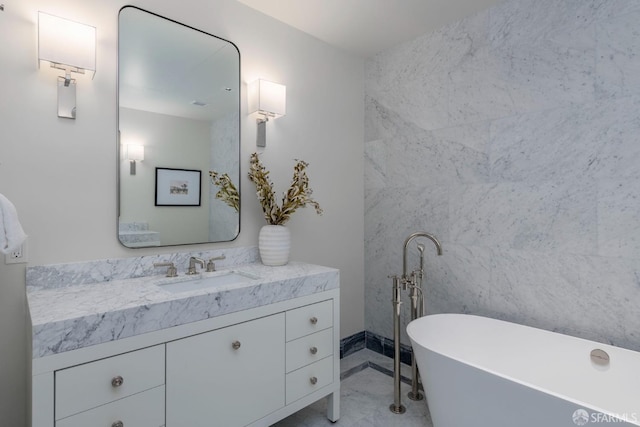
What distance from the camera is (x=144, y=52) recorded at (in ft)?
6.31

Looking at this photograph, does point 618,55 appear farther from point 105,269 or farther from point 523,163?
point 105,269

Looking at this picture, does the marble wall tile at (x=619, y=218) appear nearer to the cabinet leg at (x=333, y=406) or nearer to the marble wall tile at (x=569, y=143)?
the marble wall tile at (x=569, y=143)

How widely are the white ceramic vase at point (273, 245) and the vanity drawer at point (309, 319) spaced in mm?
420

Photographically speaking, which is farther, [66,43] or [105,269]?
[105,269]

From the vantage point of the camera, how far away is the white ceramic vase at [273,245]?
2.22m

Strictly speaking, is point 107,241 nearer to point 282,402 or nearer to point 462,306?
point 282,402

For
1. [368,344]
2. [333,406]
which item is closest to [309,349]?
[333,406]

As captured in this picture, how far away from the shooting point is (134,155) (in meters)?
1.89

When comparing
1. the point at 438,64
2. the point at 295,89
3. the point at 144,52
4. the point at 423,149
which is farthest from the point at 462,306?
the point at 144,52

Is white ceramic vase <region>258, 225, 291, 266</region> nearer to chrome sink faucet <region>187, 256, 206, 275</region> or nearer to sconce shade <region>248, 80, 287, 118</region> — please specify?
chrome sink faucet <region>187, 256, 206, 275</region>

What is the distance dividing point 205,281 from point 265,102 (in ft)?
3.89

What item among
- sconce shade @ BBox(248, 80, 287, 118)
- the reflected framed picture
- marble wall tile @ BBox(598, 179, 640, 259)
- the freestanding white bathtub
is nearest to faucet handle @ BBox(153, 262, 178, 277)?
the reflected framed picture

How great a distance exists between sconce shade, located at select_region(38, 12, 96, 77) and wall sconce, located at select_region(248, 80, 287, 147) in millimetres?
908

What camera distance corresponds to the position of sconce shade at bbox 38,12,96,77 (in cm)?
155
